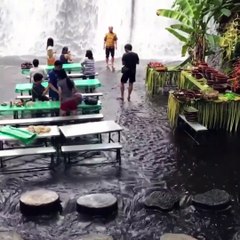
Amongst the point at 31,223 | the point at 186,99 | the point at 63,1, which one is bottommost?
the point at 31,223

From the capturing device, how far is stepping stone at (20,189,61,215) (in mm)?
7355

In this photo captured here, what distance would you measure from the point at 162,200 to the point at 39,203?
1832 millimetres

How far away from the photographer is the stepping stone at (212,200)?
24.8 feet

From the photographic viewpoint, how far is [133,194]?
8070mm

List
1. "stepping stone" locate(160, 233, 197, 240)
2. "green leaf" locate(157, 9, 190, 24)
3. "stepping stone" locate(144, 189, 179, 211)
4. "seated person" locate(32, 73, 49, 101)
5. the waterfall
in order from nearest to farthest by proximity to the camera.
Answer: "stepping stone" locate(160, 233, 197, 240), "stepping stone" locate(144, 189, 179, 211), "seated person" locate(32, 73, 49, 101), "green leaf" locate(157, 9, 190, 24), the waterfall

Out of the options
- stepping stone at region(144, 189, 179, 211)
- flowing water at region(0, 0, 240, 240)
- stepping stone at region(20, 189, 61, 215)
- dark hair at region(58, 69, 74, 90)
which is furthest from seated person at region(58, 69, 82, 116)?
stepping stone at region(144, 189, 179, 211)

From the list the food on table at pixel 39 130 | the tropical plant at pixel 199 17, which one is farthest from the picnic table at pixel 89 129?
the tropical plant at pixel 199 17

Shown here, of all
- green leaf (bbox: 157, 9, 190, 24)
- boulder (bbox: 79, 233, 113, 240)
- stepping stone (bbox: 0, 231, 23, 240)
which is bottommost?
stepping stone (bbox: 0, 231, 23, 240)

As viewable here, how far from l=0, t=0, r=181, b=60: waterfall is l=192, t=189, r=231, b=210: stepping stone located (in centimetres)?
1732

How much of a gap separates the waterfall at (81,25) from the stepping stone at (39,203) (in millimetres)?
17683

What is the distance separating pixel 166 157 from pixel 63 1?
1913 cm

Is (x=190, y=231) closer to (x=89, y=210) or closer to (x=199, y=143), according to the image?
(x=89, y=210)

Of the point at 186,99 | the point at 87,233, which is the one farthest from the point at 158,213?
the point at 186,99

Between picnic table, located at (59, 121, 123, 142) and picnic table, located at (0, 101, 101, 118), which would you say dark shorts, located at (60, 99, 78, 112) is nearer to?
picnic table, located at (0, 101, 101, 118)
